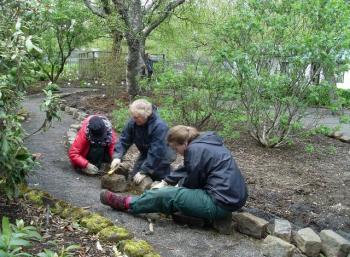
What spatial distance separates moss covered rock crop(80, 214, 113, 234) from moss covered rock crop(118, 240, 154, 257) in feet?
1.05

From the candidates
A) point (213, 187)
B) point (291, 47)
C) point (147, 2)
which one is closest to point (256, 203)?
point (213, 187)

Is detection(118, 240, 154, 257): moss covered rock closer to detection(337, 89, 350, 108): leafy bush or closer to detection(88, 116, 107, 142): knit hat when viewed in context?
detection(88, 116, 107, 142): knit hat

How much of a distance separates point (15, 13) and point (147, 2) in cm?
911

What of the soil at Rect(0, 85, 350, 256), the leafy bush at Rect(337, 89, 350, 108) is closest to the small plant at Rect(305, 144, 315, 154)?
the soil at Rect(0, 85, 350, 256)

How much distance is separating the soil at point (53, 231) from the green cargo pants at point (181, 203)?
0.66 meters

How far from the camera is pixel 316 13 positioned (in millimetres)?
7242

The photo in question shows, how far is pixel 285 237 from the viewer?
446 centimetres

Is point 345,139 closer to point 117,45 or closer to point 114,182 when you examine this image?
point 114,182

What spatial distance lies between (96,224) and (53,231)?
0.35 m

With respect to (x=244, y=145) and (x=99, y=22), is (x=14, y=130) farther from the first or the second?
(x=99, y=22)

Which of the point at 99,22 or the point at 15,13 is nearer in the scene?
the point at 15,13

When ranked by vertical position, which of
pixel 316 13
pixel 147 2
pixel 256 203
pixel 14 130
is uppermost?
pixel 147 2

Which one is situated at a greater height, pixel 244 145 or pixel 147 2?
pixel 147 2

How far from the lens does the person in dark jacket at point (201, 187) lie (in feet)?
14.5
